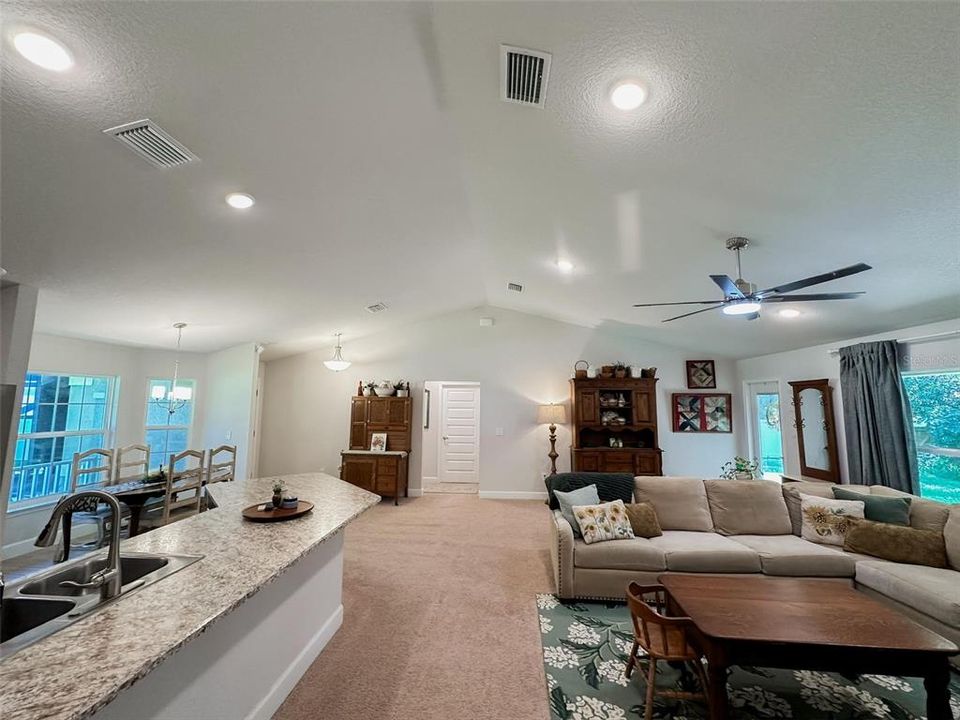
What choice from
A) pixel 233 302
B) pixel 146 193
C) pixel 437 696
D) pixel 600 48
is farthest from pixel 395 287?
pixel 437 696

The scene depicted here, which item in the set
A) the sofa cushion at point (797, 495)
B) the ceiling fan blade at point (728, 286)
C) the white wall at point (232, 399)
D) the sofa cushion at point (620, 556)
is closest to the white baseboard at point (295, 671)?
the sofa cushion at point (620, 556)

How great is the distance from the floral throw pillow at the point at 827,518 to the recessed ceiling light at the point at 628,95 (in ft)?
11.5

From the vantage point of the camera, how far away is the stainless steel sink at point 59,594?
1.17 metres

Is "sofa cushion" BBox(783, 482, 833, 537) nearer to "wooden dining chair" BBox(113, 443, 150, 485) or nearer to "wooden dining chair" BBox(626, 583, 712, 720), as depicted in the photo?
"wooden dining chair" BBox(626, 583, 712, 720)

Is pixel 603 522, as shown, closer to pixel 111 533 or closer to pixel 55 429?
pixel 111 533

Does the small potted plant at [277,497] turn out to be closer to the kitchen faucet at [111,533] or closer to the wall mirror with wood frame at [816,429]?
the kitchen faucet at [111,533]

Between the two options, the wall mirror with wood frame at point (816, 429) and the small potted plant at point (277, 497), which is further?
the wall mirror with wood frame at point (816, 429)

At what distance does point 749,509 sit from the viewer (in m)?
3.54

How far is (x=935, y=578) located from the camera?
2518mm

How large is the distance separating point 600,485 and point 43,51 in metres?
4.33

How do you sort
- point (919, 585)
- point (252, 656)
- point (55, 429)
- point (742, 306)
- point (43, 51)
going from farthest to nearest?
point (55, 429), point (742, 306), point (919, 585), point (252, 656), point (43, 51)

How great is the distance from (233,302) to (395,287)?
1.74 m

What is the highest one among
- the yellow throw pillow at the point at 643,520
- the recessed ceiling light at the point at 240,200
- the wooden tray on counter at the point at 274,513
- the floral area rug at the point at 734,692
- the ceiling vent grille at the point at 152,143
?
the recessed ceiling light at the point at 240,200

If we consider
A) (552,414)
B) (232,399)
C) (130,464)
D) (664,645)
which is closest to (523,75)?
(664,645)
